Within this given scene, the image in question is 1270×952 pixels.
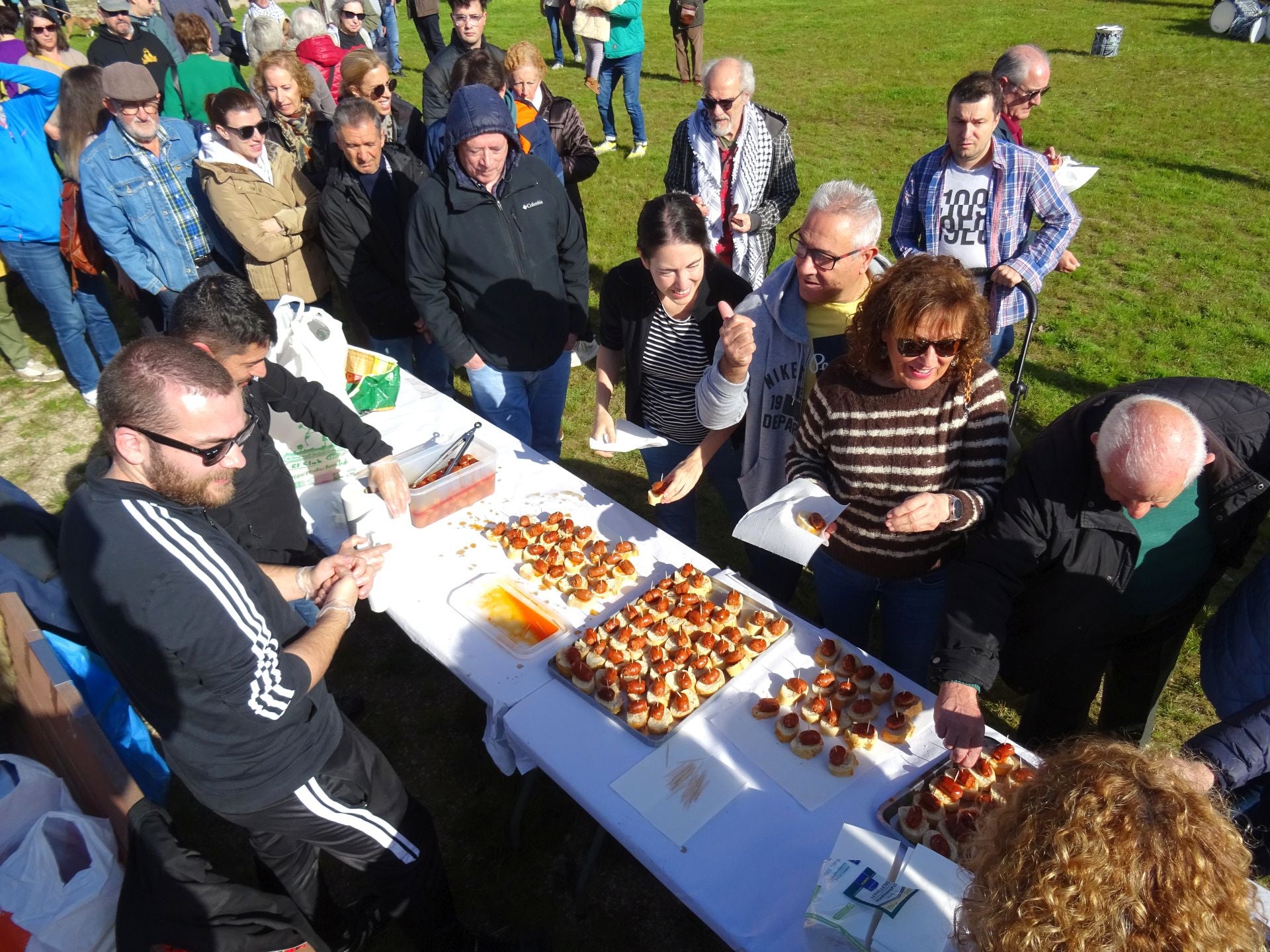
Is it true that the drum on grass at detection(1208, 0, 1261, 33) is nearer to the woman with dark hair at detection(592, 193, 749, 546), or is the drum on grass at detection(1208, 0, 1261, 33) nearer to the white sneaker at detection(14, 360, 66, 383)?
the woman with dark hair at detection(592, 193, 749, 546)

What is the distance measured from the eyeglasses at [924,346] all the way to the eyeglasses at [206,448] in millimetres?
1839

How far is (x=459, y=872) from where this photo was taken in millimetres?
3010

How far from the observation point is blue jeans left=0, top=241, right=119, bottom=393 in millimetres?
5262

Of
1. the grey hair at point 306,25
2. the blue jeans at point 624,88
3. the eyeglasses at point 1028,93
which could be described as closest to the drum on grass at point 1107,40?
the blue jeans at point 624,88

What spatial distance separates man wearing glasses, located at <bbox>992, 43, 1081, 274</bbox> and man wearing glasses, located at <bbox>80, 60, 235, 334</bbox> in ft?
15.4

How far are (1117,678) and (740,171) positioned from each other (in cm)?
340

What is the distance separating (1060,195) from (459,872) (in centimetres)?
423

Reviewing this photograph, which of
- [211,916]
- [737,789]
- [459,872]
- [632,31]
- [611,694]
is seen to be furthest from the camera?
[632,31]

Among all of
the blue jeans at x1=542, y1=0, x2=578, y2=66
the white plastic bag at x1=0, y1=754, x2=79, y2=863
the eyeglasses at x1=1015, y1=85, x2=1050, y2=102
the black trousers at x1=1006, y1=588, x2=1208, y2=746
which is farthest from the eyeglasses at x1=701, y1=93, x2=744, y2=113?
the blue jeans at x1=542, y1=0, x2=578, y2=66

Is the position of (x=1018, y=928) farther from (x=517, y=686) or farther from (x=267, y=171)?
(x=267, y=171)

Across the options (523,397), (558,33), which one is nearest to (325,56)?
(523,397)

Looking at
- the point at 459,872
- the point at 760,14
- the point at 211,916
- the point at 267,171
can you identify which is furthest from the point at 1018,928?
the point at 760,14

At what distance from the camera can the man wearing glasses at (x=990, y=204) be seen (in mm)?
3855

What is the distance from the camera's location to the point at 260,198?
4383mm
